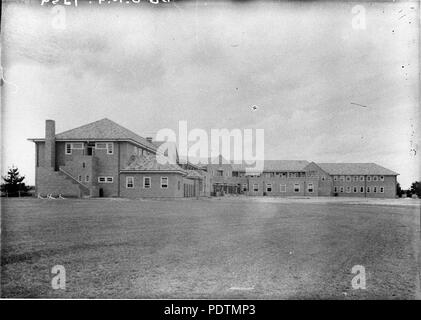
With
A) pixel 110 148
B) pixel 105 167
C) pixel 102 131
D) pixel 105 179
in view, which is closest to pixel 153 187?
pixel 105 179

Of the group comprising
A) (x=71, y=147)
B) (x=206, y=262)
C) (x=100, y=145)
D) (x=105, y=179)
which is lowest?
(x=206, y=262)

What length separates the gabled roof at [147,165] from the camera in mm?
31188

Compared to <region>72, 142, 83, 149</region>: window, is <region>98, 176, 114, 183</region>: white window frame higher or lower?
lower

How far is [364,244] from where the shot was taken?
9.10 meters

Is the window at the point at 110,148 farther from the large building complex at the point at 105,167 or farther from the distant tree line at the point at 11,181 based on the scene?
the distant tree line at the point at 11,181

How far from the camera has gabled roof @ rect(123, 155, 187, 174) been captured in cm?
3119

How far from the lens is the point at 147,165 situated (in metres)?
32.2

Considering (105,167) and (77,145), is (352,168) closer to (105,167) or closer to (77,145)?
(105,167)

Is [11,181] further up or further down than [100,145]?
further down

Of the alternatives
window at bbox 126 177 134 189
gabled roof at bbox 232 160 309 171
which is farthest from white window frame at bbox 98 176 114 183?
gabled roof at bbox 232 160 309 171

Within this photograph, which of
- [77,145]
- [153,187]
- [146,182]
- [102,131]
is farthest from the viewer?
[153,187]

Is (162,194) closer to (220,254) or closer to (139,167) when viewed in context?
(139,167)

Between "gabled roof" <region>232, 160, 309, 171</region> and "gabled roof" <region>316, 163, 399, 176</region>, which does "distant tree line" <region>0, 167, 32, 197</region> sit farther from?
"gabled roof" <region>316, 163, 399, 176</region>

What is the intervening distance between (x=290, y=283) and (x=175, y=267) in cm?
223
